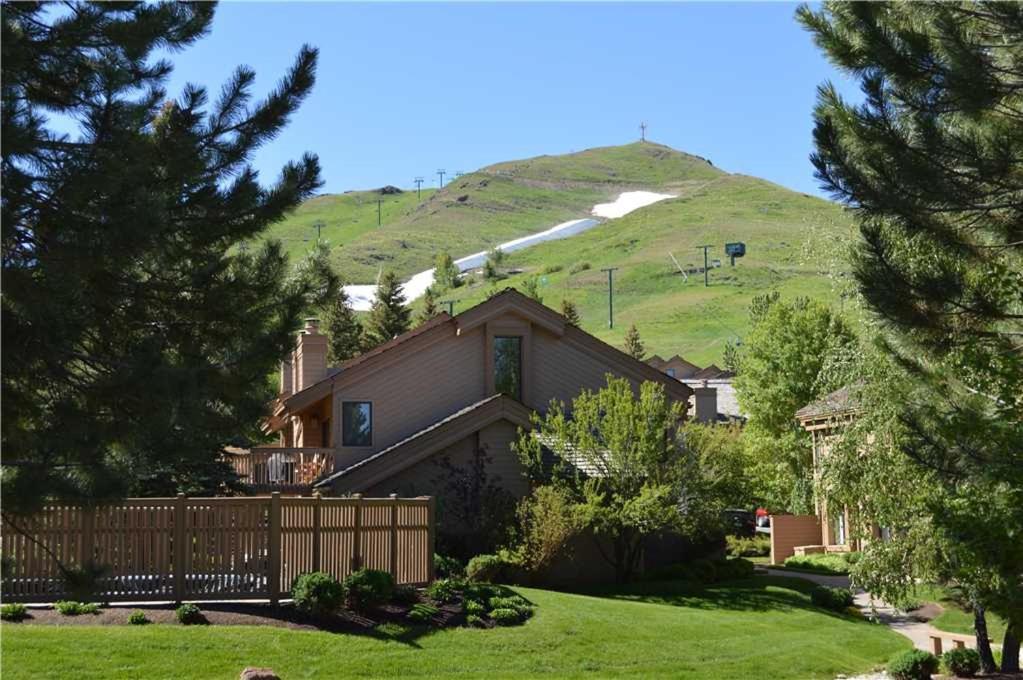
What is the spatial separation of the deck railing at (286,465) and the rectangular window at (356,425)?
23.8 inches

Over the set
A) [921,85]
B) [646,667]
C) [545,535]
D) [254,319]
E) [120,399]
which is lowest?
[646,667]

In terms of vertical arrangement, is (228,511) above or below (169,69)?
below

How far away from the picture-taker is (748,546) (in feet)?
148

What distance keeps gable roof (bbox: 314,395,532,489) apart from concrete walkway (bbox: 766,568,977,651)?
8948 millimetres

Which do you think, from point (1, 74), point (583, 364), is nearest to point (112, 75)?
point (1, 74)

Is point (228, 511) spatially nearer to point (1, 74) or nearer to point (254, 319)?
point (254, 319)

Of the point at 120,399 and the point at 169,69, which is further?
the point at 169,69

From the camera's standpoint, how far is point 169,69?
12086mm

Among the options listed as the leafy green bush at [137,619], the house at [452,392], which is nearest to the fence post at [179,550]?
the leafy green bush at [137,619]

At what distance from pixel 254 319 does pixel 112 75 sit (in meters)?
2.97

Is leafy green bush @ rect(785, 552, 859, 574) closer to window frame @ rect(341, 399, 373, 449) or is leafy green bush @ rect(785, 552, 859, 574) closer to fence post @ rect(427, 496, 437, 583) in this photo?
window frame @ rect(341, 399, 373, 449)

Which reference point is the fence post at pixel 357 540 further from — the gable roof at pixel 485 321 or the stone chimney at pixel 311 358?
the stone chimney at pixel 311 358

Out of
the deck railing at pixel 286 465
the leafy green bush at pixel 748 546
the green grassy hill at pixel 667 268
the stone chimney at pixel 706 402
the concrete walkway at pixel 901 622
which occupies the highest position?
the green grassy hill at pixel 667 268

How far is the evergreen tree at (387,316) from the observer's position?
214ft
